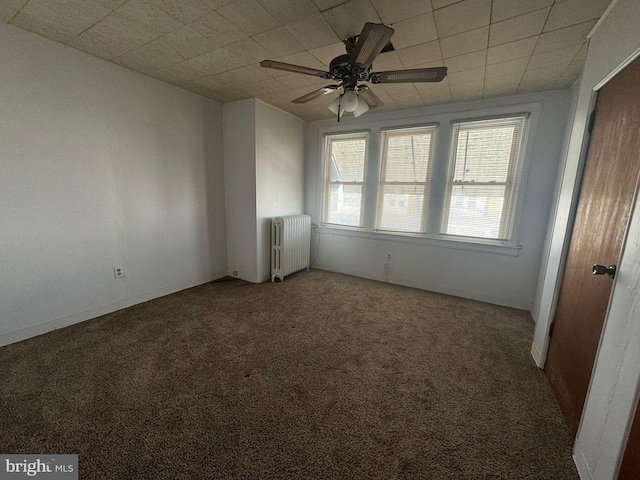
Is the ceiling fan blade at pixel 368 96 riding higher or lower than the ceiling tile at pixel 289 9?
lower

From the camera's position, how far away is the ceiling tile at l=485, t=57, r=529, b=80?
227 cm

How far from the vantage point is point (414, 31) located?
1884 millimetres

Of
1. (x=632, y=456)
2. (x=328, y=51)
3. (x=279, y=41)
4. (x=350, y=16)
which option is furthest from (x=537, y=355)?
(x=279, y=41)

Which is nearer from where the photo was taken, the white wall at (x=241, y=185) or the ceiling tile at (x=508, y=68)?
the ceiling tile at (x=508, y=68)

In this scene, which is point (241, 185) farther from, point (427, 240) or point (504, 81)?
point (504, 81)

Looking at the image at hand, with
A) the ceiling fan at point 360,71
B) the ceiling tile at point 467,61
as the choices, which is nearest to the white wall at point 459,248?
the ceiling tile at point 467,61

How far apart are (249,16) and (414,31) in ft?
3.95

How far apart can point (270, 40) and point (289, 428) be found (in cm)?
277

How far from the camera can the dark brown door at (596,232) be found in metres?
1.31

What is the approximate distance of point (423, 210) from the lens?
367cm

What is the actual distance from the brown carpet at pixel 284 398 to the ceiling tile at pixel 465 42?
2540 millimetres

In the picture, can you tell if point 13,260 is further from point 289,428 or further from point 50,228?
point 289,428

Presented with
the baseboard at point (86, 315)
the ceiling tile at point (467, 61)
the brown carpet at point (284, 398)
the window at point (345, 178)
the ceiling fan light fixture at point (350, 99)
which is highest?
the ceiling tile at point (467, 61)

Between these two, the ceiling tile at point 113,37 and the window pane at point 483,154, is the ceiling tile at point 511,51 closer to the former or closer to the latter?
the window pane at point 483,154
